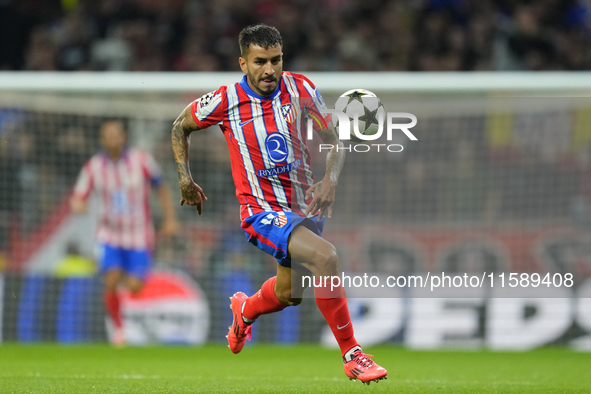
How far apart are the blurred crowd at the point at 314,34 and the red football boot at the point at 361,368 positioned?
7.28 m

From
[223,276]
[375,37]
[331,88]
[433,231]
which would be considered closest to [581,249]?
[433,231]

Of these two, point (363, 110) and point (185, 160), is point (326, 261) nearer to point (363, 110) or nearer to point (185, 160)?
point (185, 160)

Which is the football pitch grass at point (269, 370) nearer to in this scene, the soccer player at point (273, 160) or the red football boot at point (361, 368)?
the red football boot at point (361, 368)

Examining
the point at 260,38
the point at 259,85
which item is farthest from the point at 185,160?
the point at 260,38

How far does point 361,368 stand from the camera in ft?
14.5

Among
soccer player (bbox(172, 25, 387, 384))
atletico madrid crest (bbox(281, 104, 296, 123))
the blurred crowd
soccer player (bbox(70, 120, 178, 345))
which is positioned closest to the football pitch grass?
soccer player (bbox(172, 25, 387, 384))

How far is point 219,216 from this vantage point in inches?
376

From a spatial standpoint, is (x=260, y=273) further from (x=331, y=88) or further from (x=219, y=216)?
(x=331, y=88)

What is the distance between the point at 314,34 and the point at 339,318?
776 cm

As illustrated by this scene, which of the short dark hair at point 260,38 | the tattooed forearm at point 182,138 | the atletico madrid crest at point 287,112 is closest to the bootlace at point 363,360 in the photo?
the atletico madrid crest at point 287,112

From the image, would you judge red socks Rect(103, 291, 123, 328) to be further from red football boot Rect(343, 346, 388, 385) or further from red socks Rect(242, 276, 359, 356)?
red football boot Rect(343, 346, 388, 385)

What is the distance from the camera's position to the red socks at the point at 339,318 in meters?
4.63

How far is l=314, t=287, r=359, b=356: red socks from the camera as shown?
463cm

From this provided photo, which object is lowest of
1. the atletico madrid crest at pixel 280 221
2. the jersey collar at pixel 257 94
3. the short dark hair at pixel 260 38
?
the atletico madrid crest at pixel 280 221
